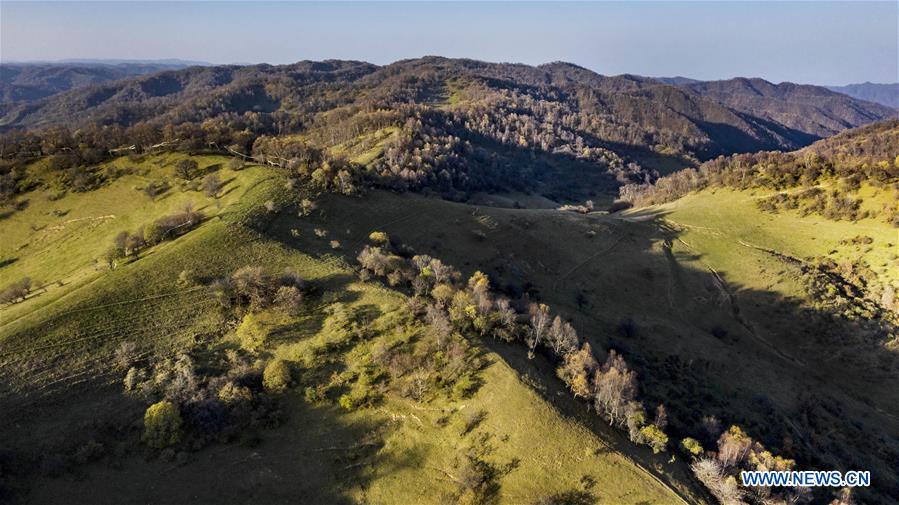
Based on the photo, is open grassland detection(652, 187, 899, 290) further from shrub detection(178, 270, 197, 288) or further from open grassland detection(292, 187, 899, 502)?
shrub detection(178, 270, 197, 288)

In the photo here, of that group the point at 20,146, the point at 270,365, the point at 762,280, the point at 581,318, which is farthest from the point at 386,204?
the point at 20,146

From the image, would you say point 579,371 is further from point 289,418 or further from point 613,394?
point 289,418

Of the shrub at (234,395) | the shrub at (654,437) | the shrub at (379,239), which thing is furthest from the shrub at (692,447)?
the shrub at (379,239)

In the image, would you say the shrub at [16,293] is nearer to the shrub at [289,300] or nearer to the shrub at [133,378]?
the shrub at [133,378]

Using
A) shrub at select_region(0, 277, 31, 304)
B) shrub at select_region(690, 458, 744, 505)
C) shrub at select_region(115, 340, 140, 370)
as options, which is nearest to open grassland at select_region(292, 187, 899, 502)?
shrub at select_region(690, 458, 744, 505)

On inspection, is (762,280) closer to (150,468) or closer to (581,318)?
(581,318)
